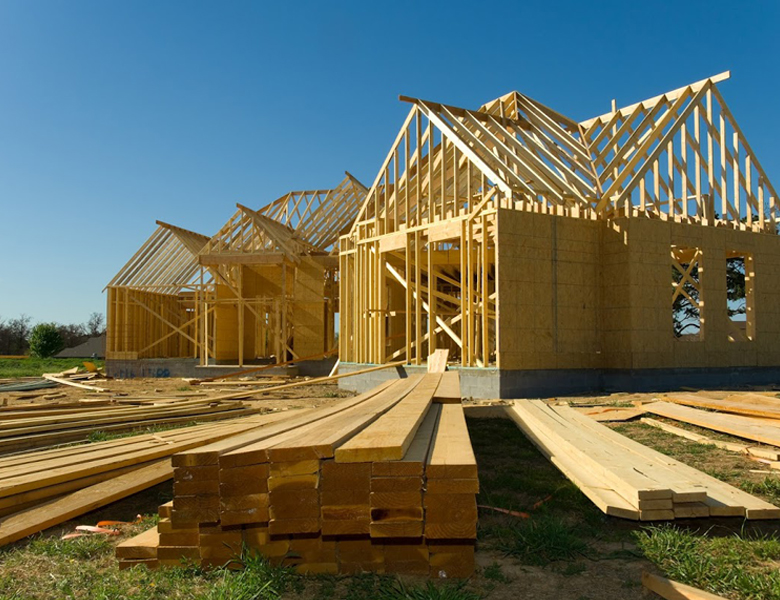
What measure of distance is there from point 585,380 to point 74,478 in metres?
10.8

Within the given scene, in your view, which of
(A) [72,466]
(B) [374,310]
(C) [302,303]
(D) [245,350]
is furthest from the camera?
(D) [245,350]

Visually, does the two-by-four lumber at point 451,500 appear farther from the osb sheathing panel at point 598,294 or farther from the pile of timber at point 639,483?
the osb sheathing panel at point 598,294

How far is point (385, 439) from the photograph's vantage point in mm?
3949

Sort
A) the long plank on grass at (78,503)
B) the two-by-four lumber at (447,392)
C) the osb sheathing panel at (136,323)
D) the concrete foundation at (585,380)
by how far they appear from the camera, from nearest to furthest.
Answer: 1. the long plank on grass at (78,503)
2. the two-by-four lumber at (447,392)
3. the concrete foundation at (585,380)
4. the osb sheathing panel at (136,323)

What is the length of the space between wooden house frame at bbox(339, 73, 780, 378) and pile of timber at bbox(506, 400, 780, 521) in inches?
269

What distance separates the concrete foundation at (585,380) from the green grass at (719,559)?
8807 mm

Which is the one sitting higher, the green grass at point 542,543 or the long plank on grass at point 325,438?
the long plank on grass at point 325,438

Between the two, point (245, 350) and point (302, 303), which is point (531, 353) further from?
point (245, 350)

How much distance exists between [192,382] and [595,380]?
11.3 meters

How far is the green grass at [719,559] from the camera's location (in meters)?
3.60

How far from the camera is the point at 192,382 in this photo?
65.2 ft

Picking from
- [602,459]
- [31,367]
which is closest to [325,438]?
[602,459]

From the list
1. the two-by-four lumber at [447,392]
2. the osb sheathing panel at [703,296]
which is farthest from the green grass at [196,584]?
the osb sheathing panel at [703,296]

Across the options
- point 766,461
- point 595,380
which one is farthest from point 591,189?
point 766,461
